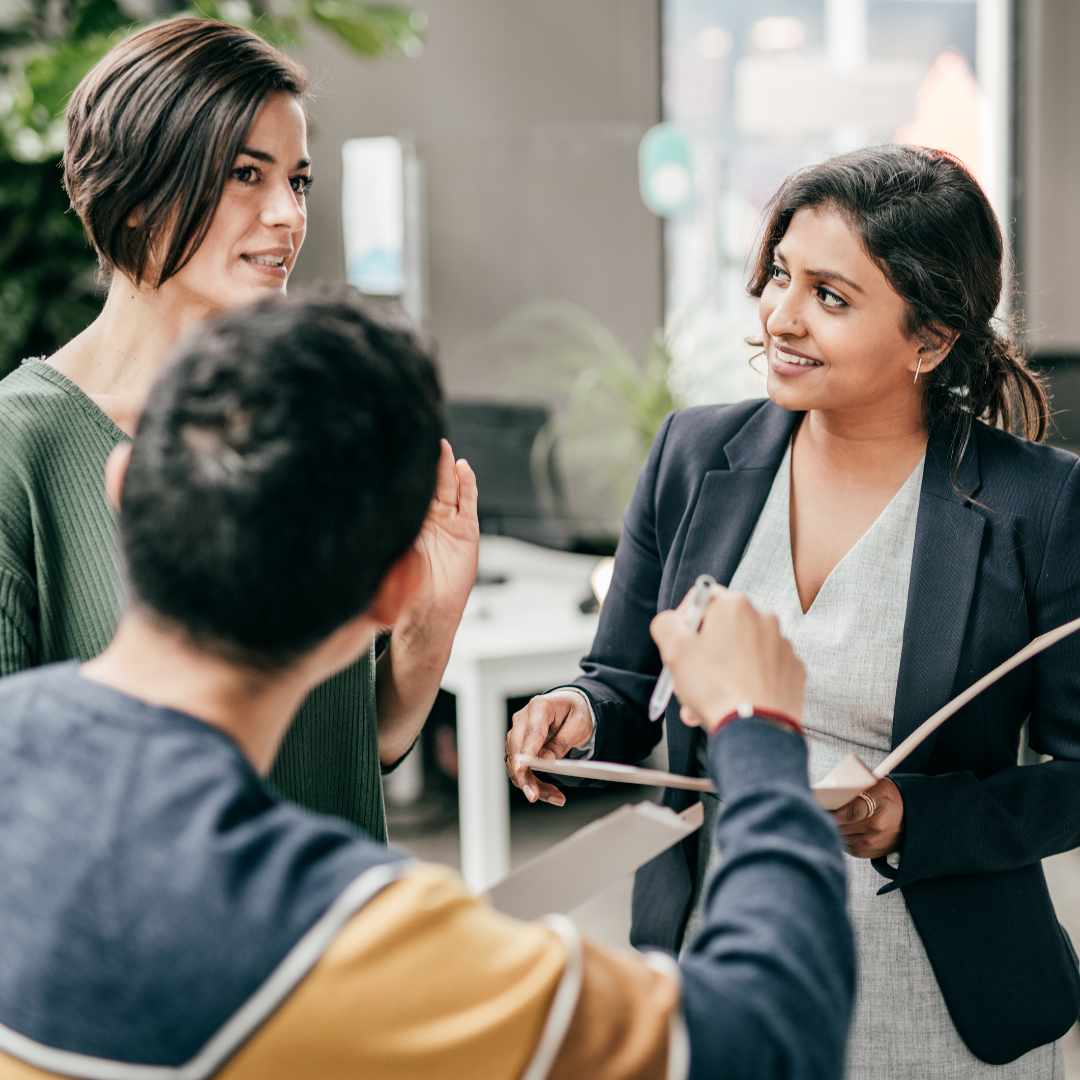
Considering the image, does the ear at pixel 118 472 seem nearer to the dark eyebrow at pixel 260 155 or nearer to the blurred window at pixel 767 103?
the dark eyebrow at pixel 260 155

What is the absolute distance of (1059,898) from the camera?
9.84 feet

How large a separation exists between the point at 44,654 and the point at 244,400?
1.58 feet

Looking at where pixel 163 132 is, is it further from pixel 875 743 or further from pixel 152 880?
pixel 875 743

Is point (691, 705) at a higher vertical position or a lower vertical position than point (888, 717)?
higher

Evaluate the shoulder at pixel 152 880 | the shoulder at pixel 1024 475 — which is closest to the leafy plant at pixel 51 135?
the shoulder at pixel 1024 475

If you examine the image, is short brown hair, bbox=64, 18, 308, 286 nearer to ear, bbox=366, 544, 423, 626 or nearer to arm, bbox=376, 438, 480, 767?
arm, bbox=376, 438, 480, 767

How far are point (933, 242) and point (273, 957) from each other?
1.00m

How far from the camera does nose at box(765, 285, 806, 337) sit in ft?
3.98

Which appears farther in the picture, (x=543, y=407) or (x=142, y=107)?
(x=543, y=407)

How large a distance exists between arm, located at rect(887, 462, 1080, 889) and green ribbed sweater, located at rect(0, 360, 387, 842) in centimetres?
59

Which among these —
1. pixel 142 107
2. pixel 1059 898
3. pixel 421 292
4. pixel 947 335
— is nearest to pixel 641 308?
pixel 421 292

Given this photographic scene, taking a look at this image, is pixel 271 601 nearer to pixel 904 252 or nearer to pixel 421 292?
pixel 904 252

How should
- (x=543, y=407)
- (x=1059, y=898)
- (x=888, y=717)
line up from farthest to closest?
(x=543, y=407)
(x=1059, y=898)
(x=888, y=717)

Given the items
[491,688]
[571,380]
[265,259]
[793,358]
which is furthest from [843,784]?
[571,380]
